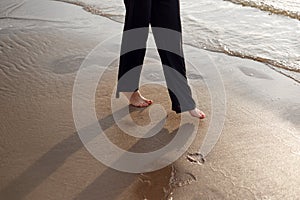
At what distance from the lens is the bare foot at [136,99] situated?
125 inches

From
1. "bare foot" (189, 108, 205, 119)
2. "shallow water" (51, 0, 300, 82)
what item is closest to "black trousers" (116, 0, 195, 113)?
"bare foot" (189, 108, 205, 119)

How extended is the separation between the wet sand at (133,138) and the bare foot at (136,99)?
A: 7 cm

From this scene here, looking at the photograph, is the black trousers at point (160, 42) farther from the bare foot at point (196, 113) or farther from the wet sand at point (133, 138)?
the wet sand at point (133, 138)

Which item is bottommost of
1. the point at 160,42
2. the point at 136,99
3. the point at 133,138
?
the point at 133,138

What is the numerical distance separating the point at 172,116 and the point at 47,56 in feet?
5.39

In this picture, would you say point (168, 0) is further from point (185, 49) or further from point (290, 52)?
point (290, 52)

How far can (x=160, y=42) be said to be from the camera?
2932mm

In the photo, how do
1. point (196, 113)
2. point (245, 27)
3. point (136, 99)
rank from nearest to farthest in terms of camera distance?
point (196, 113) < point (136, 99) < point (245, 27)

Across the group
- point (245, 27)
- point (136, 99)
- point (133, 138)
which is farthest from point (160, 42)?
point (245, 27)

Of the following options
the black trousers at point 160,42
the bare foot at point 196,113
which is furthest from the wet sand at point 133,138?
the black trousers at point 160,42

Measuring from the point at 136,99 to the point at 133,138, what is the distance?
0.46 metres

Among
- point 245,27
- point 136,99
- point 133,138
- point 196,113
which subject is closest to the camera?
point 133,138

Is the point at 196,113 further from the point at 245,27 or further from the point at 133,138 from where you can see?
the point at 245,27

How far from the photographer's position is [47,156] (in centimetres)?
260
